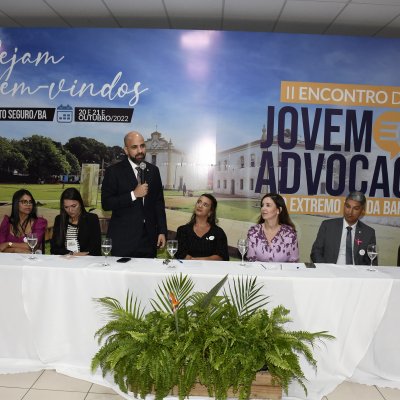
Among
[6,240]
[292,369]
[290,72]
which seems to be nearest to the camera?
[292,369]

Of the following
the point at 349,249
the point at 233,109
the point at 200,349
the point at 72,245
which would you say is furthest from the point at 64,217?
the point at 349,249

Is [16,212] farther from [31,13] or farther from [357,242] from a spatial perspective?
[357,242]

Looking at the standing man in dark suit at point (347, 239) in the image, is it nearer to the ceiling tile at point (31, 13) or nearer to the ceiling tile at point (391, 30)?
the ceiling tile at point (391, 30)

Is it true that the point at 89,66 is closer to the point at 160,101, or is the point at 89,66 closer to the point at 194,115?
the point at 160,101

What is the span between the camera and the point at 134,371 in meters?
2.38

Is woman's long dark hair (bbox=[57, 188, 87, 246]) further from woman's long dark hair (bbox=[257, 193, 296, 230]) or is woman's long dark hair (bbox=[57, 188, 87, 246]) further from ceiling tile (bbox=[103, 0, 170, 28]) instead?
ceiling tile (bbox=[103, 0, 170, 28])

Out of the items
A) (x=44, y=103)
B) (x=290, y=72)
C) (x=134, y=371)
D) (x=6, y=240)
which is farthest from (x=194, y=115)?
(x=134, y=371)

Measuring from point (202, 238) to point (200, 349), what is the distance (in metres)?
1.53

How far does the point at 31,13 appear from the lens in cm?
475

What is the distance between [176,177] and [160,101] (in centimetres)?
78

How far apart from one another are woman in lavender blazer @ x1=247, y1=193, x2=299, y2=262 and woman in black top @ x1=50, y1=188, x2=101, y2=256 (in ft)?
4.21

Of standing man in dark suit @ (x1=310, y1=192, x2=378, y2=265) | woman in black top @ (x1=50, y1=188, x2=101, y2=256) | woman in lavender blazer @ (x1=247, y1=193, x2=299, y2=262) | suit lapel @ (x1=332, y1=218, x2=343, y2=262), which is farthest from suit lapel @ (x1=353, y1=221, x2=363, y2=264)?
woman in black top @ (x1=50, y1=188, x2=101, y2=256)

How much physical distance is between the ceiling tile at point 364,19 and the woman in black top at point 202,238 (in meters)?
2.28

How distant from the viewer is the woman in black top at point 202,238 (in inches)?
151
